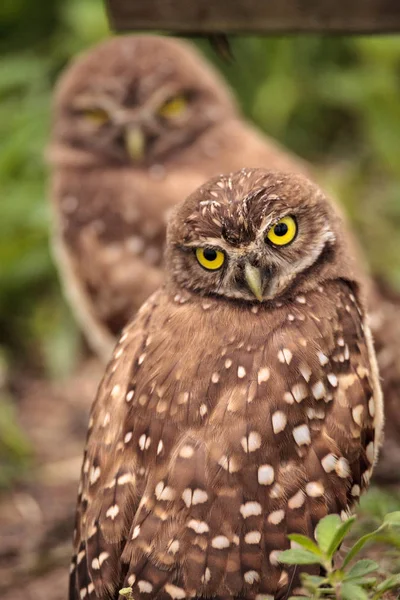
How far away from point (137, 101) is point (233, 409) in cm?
263

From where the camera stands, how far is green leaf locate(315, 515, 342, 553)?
224 cm

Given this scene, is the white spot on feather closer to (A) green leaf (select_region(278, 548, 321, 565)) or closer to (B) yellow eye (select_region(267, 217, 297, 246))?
(A) green leaf (select_region(278, 548, 321, 565))

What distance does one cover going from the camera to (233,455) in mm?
2602

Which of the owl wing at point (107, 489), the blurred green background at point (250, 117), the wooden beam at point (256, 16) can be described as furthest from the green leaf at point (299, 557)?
the blurred green background at point (250, 117)

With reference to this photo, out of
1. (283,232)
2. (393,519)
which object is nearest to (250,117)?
(283,232)

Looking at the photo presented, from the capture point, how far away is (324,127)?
745 cm

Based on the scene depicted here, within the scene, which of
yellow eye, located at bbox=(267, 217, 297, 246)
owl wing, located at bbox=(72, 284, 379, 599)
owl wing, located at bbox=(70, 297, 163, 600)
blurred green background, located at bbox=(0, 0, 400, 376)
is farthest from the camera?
blurred green background, located at bbox=(0, 0, 400, 376)

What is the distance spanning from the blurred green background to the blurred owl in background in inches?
40.3

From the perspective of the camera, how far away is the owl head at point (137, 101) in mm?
4926

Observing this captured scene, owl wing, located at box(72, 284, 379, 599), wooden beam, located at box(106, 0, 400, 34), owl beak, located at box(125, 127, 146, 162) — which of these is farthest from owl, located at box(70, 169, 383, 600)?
owl beak, located at box(125, 127, 146, 162)

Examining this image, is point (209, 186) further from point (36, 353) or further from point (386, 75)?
point (386, 75)

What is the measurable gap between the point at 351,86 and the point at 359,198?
29.5 inches

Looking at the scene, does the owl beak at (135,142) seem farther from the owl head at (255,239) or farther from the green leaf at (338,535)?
the green leaf at (338,535)

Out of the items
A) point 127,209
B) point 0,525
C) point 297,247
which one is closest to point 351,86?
point 127,209
